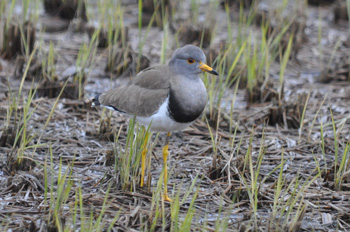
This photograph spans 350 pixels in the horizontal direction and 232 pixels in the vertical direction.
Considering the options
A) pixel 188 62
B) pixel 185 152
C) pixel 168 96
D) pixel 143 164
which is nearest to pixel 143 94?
pixel 168 96

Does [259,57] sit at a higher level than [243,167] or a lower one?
higher

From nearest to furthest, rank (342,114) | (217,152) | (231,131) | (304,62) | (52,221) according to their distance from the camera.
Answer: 1. (52,221)
2. (217,152)
3. (231,131)
4. (342,114)
5. (304,62)

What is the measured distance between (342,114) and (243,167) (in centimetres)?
168

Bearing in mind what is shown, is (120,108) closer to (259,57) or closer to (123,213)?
(123,213)

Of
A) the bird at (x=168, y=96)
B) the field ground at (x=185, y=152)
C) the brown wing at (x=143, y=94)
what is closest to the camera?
the field ground at (x=185, y=152)

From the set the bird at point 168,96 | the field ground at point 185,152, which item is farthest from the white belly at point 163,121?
the field ground at point 185,152

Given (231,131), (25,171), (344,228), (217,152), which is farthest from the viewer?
(231,131)

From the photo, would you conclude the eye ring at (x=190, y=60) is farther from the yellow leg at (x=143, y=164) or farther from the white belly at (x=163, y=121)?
the yellow leg at (x=143, y=164)

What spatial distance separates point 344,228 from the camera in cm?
373

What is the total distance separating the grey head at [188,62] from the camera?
4.16 metres

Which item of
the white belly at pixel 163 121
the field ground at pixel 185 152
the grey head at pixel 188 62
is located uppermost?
the grey head at pixel 188 62

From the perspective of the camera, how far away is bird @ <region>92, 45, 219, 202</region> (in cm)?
397

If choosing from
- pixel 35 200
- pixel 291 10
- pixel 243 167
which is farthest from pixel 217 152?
pixel 291 10

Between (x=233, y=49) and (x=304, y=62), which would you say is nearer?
(x=233, y=49)
